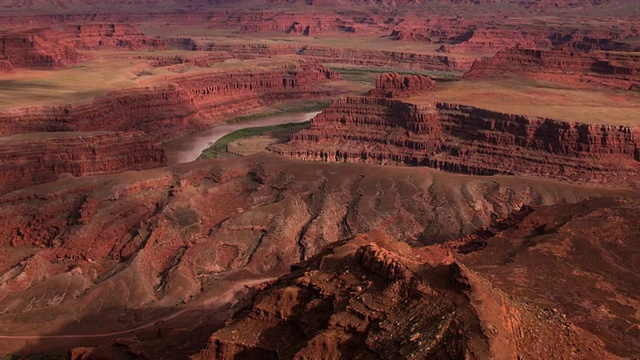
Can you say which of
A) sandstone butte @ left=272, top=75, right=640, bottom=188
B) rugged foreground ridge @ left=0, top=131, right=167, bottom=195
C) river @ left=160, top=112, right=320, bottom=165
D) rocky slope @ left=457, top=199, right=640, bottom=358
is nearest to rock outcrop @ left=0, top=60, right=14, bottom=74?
river @ left=160, top=112, right=320, bottom=165

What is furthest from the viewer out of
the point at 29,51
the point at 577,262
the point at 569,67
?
the point at 29,51

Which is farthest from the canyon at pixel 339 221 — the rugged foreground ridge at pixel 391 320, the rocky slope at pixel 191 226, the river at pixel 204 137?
the river at pixel 204 137

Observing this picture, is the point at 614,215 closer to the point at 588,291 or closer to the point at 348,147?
the point at 588,291

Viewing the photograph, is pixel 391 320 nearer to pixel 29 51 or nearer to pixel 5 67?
pixel 5 67

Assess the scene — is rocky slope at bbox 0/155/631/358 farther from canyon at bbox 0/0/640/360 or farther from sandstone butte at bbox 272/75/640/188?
sandstone butte at bbox 272/75/640/188

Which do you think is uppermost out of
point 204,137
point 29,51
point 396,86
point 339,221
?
point 396,86

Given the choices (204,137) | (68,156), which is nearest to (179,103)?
(204,137)

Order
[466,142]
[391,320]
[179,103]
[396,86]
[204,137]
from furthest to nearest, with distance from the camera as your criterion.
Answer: [179,103] → [204,137] → [396,86] → [466,142] → [391,320]
